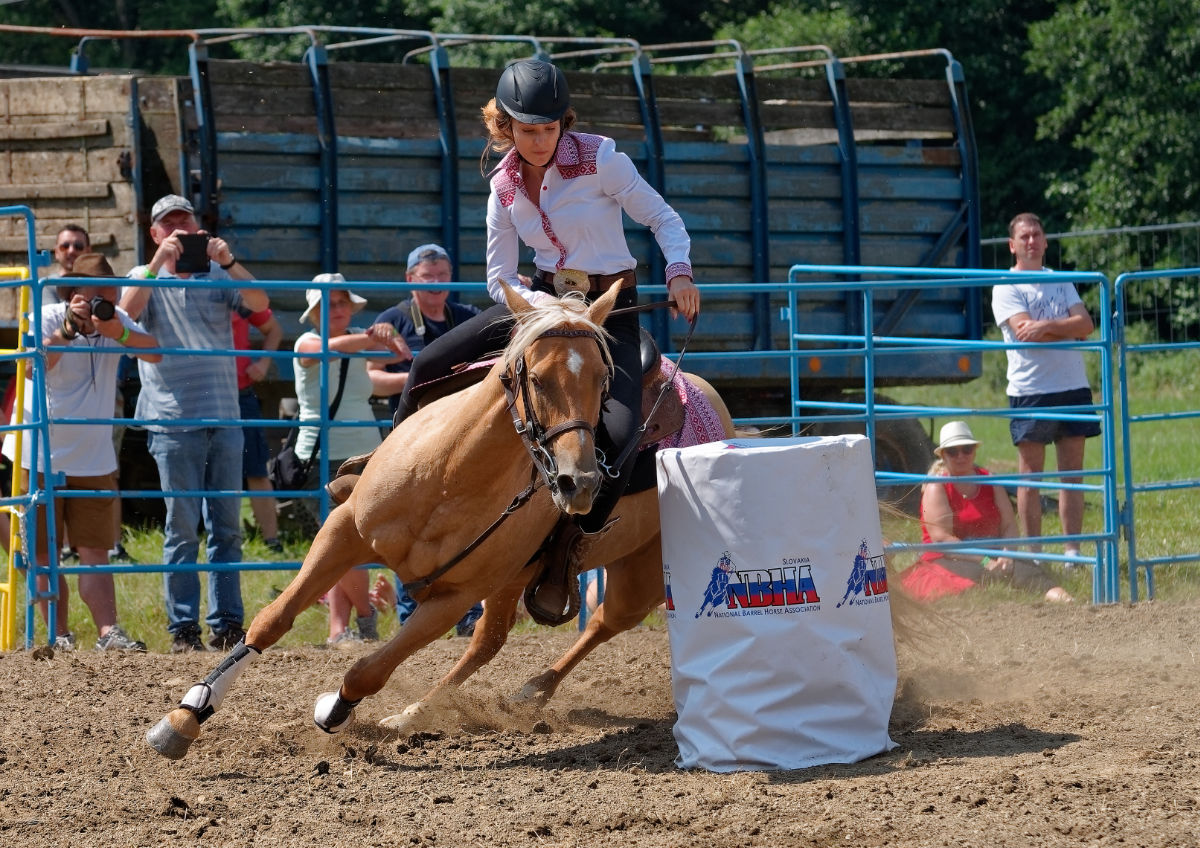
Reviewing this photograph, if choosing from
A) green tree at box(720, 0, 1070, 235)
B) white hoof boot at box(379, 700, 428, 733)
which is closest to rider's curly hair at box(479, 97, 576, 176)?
white hoof boot at box(379, 700, 428, 733)

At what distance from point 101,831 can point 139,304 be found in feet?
12.7

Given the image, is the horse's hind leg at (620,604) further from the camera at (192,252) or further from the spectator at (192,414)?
the camera at (192,252)

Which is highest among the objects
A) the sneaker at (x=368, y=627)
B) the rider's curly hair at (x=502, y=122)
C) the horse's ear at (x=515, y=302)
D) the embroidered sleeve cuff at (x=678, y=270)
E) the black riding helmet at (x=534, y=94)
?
the black riding helmet at (x=534, y=94)

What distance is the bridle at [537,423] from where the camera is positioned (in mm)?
4398

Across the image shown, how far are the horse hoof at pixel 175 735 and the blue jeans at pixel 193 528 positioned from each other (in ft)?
8.07

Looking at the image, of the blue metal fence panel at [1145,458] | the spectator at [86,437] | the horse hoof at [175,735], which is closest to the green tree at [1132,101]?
the blue metal fence panel at [1145,458]

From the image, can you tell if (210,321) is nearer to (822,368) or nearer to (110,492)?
(110,492)

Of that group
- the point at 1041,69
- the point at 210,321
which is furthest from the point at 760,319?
the point at 1041,69

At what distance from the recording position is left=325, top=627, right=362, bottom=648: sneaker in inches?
287

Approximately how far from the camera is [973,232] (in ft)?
36.4

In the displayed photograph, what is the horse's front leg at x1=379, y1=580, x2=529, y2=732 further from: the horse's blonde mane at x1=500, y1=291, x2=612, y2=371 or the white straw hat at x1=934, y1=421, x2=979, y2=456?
the white straw hat at x1=934, y1=421, x2=979, y2=456

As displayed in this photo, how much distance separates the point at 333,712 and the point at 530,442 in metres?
1.31

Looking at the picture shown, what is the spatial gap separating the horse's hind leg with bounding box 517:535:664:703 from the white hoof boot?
1.65 ft

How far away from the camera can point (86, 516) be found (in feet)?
24.4
